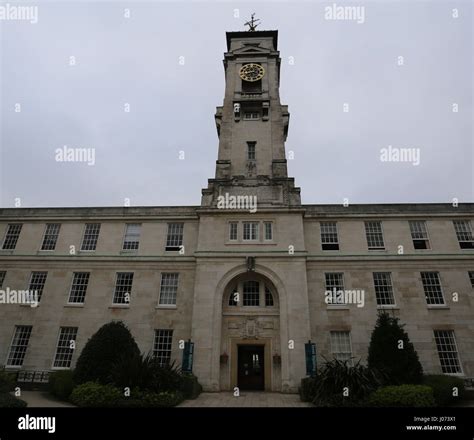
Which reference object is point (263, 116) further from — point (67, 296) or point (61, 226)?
point (67, 296)

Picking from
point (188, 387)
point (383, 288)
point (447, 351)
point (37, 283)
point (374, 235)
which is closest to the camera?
point (188, 387)

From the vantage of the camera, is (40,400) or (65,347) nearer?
(40,400)

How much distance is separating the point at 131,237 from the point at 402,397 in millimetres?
20727

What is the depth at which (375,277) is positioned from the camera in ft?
73.5

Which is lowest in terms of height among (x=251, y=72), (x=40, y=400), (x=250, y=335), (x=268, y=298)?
(x=40, y=400)

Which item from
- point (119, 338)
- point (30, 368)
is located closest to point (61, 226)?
point (30, 368)

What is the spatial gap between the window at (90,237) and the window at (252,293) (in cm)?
1292

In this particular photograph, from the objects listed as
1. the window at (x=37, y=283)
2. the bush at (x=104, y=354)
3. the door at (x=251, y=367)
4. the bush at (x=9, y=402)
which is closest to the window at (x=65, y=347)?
the window at (x=37, y=283)

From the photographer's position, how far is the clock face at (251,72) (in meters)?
31.4

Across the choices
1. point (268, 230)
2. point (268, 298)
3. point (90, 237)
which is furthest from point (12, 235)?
point (268, 298)

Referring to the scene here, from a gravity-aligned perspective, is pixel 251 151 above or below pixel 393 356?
above

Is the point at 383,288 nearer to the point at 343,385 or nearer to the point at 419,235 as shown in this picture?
the point at 419,235

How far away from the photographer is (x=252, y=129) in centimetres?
2870

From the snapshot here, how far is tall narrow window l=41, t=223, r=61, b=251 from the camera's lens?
2508 centimetres
